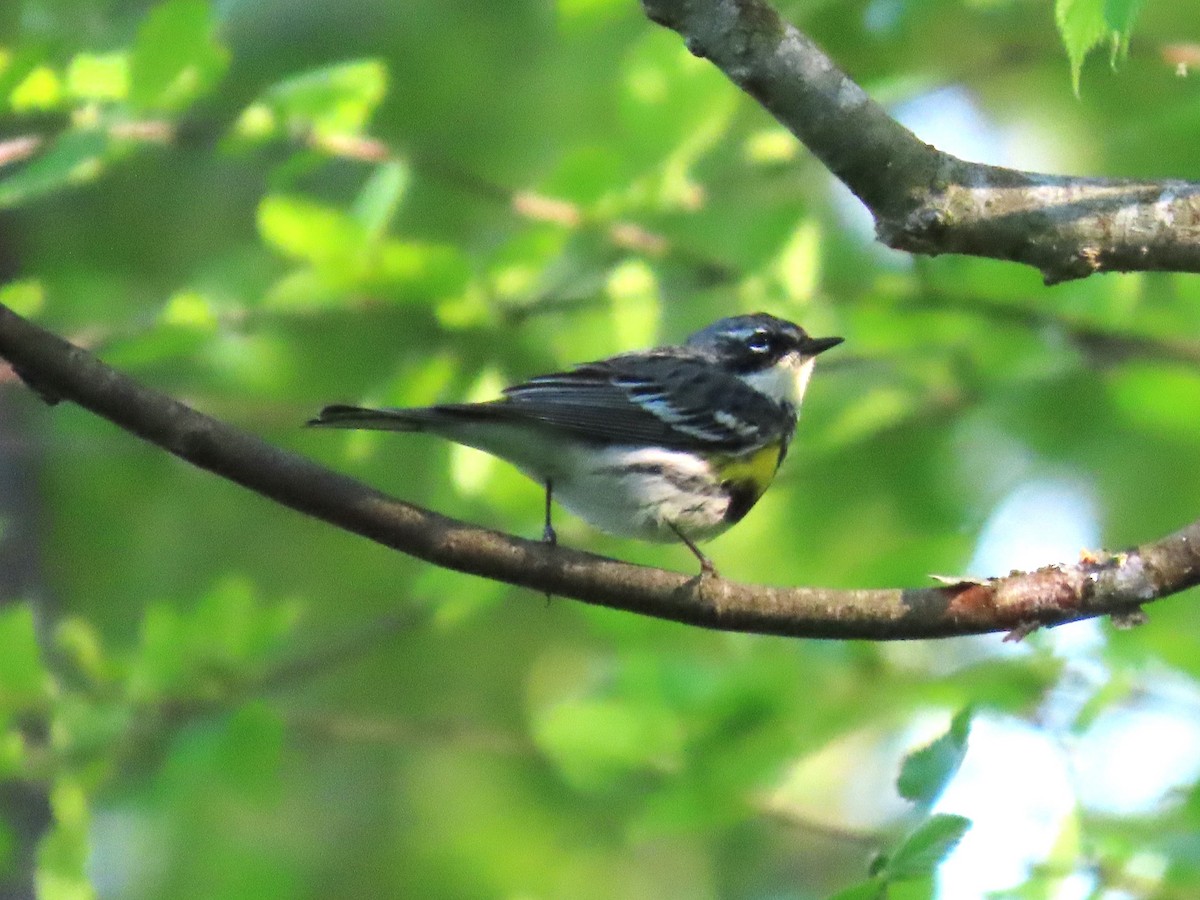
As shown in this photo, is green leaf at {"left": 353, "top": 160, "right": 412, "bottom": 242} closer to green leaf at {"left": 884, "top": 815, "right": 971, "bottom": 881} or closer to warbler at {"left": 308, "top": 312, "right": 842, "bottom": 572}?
warbler at {"left": 308, "top": 312, "right": 842, "bottom": 572}

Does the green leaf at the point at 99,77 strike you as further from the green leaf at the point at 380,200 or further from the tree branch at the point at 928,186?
the tree branch at the point at 928,186

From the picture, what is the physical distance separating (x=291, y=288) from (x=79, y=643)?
127 centimetres

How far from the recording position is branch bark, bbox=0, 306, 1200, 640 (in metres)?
2.30

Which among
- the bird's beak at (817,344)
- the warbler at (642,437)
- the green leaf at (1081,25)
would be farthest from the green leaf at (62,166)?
the green leaf at (1081,25)

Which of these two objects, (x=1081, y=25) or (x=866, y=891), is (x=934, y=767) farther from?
(x=1081, y=25)

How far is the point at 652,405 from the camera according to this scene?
4840 mm

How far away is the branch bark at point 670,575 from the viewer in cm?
230

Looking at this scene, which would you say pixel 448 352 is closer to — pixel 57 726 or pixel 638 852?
pixel 57 726

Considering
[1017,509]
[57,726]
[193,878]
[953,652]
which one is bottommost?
[193,878]

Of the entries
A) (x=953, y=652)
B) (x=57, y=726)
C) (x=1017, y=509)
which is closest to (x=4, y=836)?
(x=57, y=726)

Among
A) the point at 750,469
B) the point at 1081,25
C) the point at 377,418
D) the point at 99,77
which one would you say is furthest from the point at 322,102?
the point at 1081,25

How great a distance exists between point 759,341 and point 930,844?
3423 millimetres

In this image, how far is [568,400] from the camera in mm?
4512

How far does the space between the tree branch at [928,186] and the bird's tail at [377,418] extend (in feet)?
4.40
